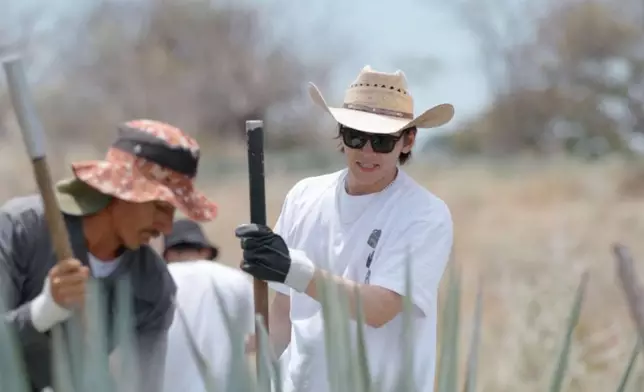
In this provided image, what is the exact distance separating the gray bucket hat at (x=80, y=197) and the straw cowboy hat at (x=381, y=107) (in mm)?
408

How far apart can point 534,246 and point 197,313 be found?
7316mm

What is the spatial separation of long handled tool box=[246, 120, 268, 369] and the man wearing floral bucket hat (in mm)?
76

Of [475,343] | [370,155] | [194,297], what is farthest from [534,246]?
[475,343]

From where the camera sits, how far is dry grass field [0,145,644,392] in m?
4.30

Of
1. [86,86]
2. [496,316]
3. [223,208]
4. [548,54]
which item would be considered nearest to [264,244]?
[496,316]

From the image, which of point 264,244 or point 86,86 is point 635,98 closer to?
point 86,86

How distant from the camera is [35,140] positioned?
1.20 metres

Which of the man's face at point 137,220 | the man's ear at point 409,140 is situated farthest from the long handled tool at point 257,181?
the man's ear at point 409,140

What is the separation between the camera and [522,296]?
18.1 ft

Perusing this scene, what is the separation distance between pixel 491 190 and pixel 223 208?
127 inches

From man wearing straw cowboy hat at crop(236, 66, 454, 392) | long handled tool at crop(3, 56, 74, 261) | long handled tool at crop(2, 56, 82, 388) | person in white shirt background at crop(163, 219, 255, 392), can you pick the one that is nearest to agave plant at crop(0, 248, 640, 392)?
long handled tool at crop(2, 56, 82, 388)

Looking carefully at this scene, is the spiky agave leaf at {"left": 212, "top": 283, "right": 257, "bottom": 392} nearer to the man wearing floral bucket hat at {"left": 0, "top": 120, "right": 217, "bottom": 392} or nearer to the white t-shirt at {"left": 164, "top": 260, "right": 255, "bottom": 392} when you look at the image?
the man wearing floral bucket hat at {"left": 0, "top": 120, "right": 217, "bottom": 392}

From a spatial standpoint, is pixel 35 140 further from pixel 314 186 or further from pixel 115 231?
pixel 314 186

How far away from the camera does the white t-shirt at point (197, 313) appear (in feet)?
6.97
